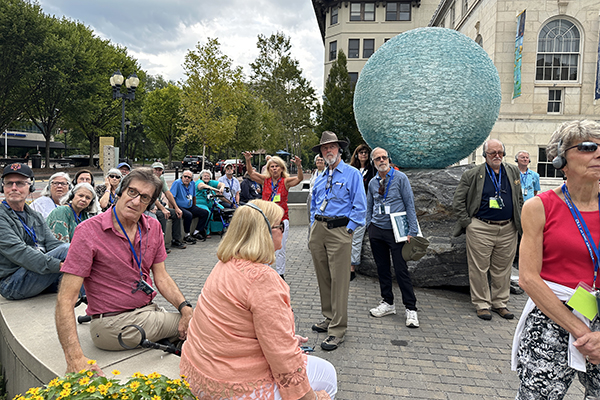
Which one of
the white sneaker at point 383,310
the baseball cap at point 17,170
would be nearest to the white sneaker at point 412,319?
the white sneaker at point 383,310

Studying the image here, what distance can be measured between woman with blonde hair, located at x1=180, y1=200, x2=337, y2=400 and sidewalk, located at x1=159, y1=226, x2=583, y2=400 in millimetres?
1471

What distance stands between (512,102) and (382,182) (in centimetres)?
1957

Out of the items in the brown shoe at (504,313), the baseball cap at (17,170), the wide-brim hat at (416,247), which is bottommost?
the brown shoe at (504,313)

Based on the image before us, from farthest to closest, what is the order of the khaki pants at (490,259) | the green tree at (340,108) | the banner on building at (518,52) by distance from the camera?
the green tree at (340,108), the banner on building at (518,52), the khaki pants at (490,259)

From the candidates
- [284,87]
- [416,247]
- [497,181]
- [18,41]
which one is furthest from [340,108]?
[416,247]

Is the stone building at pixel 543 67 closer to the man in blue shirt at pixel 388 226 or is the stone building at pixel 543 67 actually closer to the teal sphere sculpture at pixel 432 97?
the teal sphere sculpture at pixel 432 97

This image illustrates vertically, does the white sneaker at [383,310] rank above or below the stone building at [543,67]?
below

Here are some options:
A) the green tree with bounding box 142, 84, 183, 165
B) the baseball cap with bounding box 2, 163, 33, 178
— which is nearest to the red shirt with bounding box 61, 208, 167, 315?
the baseball cap with bounding box 2, 163, 33, 178

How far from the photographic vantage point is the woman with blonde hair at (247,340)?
1.82m

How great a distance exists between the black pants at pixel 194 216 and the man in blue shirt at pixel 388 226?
5638 millimetres

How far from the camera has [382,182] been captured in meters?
4.89

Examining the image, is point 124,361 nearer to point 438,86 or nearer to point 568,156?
point 568,156

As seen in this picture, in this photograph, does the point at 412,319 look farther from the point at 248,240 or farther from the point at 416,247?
the point at 248,240

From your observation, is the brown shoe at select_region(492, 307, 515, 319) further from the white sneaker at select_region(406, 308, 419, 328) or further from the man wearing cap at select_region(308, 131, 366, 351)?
the man wearing cap at select_region(308, 131, 366, 351)
